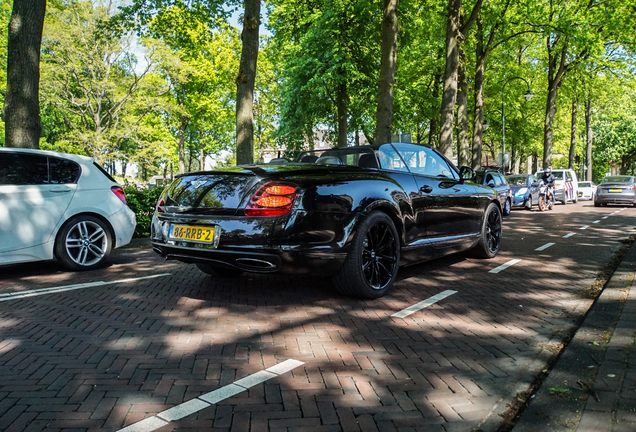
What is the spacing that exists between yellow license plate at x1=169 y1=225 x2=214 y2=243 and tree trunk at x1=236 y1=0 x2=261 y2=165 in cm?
735

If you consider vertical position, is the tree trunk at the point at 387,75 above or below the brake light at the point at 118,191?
above

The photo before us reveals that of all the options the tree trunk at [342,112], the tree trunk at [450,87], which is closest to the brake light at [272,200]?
the tree trunk at [450,87]

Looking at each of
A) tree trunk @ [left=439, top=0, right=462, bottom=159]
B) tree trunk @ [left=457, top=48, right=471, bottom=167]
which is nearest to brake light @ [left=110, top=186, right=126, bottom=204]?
tree trunk @ [left=439, top=0, right=462, bottom=159]

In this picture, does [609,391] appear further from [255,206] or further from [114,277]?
[114,277]

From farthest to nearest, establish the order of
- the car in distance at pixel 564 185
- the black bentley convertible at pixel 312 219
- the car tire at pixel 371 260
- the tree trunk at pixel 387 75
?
the car in distance at pixel 564 185, the tree trunk at pixel 387 75, the car tire at pixel 371 260, the black bentley convertible at pixel 312 219

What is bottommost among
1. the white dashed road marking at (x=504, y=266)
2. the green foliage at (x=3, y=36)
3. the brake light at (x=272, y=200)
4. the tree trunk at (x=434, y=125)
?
the white dashed road marking at (x=504, y=266)

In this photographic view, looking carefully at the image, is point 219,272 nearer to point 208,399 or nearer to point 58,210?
point 58,210

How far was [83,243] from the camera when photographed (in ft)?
22.6

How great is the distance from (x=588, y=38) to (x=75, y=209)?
2089 cm

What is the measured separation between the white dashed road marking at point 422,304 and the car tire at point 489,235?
2.12 m

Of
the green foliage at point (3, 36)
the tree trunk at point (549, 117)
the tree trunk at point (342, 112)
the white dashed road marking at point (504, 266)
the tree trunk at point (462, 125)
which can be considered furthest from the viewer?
the tree trunk at point (549, 117)

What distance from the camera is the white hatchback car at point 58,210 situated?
246 inches

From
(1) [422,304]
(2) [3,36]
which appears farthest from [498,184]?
(2) [3,36]

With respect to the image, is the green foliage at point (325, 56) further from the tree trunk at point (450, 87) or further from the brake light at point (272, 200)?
the brake light at point (272, 200)
